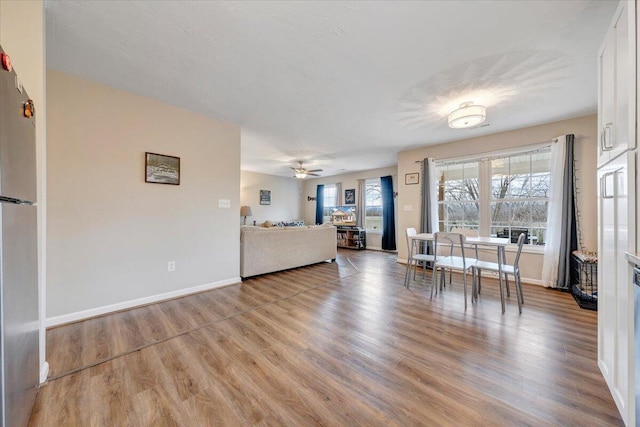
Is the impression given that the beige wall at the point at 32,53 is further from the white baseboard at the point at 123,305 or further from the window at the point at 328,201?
the window at the point at 328,201

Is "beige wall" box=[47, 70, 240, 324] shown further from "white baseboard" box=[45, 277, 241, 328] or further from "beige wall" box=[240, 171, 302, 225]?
"beige wall" box=[240, 171, 302, 225]

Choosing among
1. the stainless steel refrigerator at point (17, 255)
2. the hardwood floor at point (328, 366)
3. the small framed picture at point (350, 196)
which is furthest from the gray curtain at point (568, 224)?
the stainless steel refrigerator at point (17, 255)

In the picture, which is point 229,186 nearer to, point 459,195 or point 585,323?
point 459,195

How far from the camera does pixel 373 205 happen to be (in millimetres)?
7117

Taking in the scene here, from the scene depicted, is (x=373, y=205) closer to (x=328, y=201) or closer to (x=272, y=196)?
(x=328, y=201)

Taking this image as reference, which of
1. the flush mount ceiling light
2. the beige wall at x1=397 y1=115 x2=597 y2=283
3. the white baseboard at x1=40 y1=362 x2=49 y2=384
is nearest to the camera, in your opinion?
the white baseboard at x1=40 y1=362 x2=49 y2=384

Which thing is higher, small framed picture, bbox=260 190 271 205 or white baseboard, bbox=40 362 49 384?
small framed picture, bbox=260 190 271 205

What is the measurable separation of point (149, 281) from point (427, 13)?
3.58 metres

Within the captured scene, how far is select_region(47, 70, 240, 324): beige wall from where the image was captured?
2.20 metres

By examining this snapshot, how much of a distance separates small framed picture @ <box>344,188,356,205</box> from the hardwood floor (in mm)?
4882

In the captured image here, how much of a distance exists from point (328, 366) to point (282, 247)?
8.74 feet

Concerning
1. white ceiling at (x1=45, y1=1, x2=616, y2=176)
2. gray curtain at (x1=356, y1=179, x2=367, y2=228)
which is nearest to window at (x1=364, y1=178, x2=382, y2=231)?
gray curtain at (x1=356, y1=179, x2=367, y2=228)

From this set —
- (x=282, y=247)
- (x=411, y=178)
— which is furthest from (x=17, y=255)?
(x=411, y=178)

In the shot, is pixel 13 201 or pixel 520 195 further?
pixel 520 195
